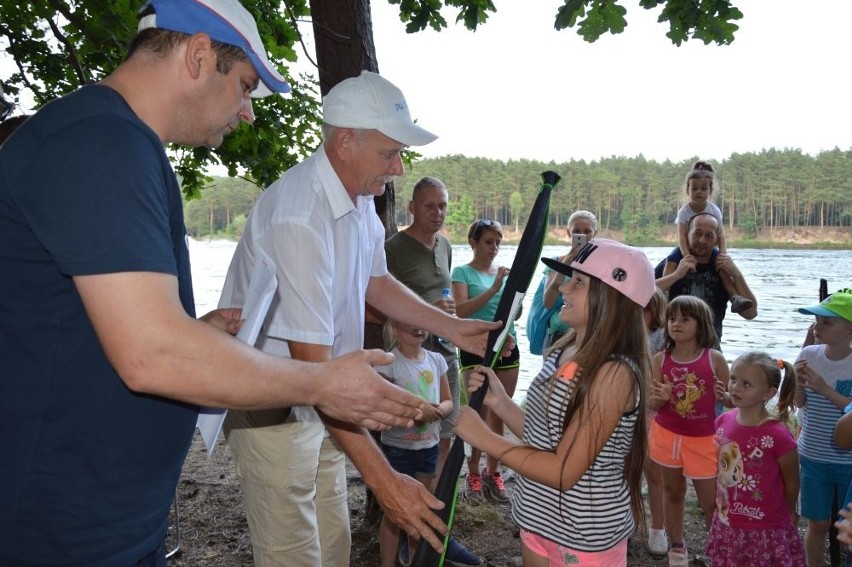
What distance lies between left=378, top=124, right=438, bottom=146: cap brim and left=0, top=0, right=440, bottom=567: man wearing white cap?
3.18 feet

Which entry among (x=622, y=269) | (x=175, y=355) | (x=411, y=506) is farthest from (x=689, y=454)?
(x=175, y=355)

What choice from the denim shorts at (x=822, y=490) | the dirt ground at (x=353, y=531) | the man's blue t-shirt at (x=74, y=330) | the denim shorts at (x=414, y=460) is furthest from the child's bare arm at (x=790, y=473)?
the man's blue t-shirt at (x=74, y=330)

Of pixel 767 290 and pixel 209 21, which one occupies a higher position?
pixel 209 21

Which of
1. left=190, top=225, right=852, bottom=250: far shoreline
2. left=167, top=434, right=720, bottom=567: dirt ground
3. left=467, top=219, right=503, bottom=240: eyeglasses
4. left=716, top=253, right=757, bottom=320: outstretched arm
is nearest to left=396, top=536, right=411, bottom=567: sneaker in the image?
left=167, top=434, right=720, bottom=567: dirt ground

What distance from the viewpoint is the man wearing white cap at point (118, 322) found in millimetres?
1201

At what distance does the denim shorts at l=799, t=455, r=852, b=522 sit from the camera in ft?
12.9

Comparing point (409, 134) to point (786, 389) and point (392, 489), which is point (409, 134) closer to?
point (392, 489)

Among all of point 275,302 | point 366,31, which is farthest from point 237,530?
point 366,31

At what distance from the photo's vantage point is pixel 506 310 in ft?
8.61

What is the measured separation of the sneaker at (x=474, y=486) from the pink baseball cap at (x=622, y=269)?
9.23 feet

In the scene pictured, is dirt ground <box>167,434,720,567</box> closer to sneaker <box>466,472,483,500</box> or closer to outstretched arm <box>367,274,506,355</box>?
sneaker <box>466,472,483,500</box>

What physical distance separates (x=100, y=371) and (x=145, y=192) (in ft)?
1.13

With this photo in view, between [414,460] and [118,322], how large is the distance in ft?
10.1

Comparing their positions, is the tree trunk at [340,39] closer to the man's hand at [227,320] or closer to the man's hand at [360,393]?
the man's hand at [227,320]
